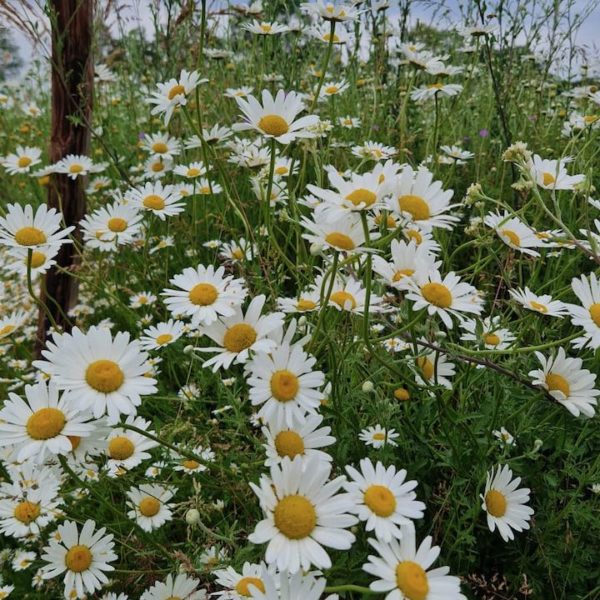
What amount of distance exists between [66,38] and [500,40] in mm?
2155

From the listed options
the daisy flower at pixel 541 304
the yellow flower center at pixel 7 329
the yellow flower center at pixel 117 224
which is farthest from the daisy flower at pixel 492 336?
the yellow flower center at pixel 7 329

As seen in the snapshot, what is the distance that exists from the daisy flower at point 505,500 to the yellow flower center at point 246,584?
53 cm

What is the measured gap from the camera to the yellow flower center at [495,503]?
1354mm

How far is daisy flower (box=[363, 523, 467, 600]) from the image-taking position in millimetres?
976

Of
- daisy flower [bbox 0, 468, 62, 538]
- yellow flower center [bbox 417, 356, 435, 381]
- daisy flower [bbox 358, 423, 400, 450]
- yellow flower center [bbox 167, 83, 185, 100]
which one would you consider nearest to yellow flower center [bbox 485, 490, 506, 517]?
daisy flower [bbox 358, 423, 400, 450]

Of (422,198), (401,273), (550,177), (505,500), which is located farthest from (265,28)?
(505,500)

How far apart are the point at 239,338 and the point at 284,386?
0.51 ft

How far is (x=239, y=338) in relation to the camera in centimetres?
124

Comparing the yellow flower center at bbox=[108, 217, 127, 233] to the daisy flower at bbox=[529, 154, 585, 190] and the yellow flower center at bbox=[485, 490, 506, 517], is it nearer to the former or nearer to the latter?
the daisy flower at bbox=[529, 154, 585, 190]

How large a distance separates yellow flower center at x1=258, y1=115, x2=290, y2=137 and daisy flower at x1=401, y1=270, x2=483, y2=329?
52 centimetres

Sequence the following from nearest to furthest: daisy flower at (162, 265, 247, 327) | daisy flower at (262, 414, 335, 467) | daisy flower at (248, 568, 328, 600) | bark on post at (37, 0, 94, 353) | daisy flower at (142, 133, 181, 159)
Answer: daisy flower at (248, 568, 328, 600)
daisy flower at (262, 414, 335, 467)
daisy flower at (162, 265, 247, 327)
bark on post at (37, 0, 94, 353)
daisy flower at (142, 133, 181, 159)

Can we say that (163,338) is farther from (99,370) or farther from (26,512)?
(99,370)

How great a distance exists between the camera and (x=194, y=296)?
136cm

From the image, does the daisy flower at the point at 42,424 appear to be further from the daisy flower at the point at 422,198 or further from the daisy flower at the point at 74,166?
the daisy flower at the point at 74,166
